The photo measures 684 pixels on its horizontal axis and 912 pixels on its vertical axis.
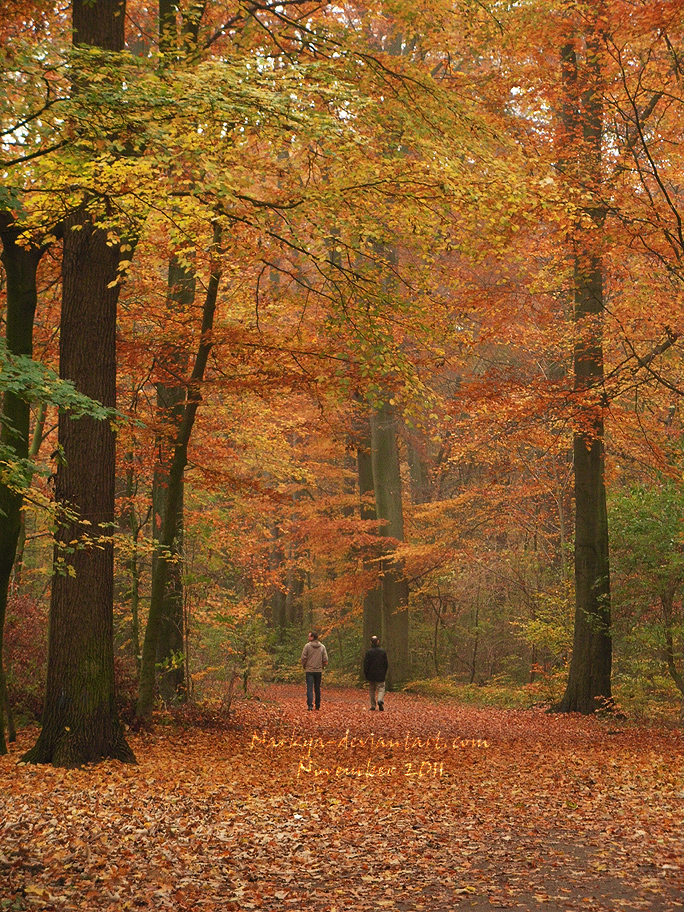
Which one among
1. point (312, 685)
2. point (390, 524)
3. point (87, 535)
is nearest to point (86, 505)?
point (87, 535)

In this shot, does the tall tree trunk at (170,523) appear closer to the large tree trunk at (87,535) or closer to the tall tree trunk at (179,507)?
the tall tree trunk at (179,507)

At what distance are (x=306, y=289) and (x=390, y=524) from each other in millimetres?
11057

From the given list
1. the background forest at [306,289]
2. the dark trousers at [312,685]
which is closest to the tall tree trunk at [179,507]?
the background forest at [306,289]

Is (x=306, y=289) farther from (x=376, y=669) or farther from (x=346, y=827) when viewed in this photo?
(x=346, y=827)

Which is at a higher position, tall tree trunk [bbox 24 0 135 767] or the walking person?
tall tree trunk [bbox 24 0 135 767]

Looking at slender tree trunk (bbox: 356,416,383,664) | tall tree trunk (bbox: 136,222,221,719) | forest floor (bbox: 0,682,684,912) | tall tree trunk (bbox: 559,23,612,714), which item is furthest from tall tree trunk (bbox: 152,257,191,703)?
slender tree trunk (bbox: 356,416,383,664)

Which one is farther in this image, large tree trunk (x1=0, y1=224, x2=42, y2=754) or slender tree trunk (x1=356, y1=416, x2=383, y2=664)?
slender tree trunk (x1=356, y1=416, x2=383, y2=664)

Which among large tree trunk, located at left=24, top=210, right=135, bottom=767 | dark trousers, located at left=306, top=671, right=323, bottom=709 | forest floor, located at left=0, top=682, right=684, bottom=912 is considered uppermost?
large tree trunk, located at left=24, top=210, right=135, bottom=767

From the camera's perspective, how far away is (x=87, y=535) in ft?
30.4

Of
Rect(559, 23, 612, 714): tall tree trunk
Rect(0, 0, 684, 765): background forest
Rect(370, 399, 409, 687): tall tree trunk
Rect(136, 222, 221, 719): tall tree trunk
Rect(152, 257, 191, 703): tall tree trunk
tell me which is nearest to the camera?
Rect(0, 0, 684, 765): background forest

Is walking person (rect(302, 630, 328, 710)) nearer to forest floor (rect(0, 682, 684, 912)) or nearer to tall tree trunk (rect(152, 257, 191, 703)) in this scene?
tall tree trunk (rect(152, 257, 191, 703))

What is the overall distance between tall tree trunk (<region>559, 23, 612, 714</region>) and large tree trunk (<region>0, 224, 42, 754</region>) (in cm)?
838

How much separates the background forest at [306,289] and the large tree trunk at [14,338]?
0.03m

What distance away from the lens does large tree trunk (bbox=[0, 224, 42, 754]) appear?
9.07m
